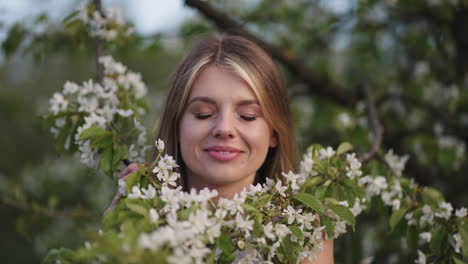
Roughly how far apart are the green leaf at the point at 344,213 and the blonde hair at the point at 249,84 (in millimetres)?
468

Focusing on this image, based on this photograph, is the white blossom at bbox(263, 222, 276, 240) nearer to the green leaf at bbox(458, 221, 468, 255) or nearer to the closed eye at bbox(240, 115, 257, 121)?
the closed eye at bbox(240, 115, 257, 121)

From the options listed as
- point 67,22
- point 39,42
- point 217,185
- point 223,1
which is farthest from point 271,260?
point 223,1

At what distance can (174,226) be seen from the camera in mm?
1202

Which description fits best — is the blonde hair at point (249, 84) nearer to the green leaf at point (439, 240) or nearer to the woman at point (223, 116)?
the woman at point (223, 116)

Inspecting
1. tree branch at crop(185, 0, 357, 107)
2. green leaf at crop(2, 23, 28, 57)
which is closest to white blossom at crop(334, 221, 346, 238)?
tree branch at crop(185, 0, 357, 107)

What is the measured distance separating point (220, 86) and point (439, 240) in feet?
3.34

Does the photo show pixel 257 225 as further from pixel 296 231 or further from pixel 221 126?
pixel 221 126

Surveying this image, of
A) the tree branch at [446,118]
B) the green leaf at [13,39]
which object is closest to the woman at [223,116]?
the green leaf at [13,39]

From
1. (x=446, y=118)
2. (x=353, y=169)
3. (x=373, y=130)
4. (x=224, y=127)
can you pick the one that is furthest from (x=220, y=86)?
(x=446, y=118)

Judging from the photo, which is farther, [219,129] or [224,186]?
[224,186]

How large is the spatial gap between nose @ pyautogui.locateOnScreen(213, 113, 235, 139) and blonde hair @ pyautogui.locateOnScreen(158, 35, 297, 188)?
0.54ft

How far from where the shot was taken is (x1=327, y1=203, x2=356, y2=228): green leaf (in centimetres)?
164

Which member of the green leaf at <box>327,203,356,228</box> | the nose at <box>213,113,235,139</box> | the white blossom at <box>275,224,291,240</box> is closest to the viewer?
the white blossom at <box>275,224,291,240</box>

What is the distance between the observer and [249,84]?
1.88 meters
